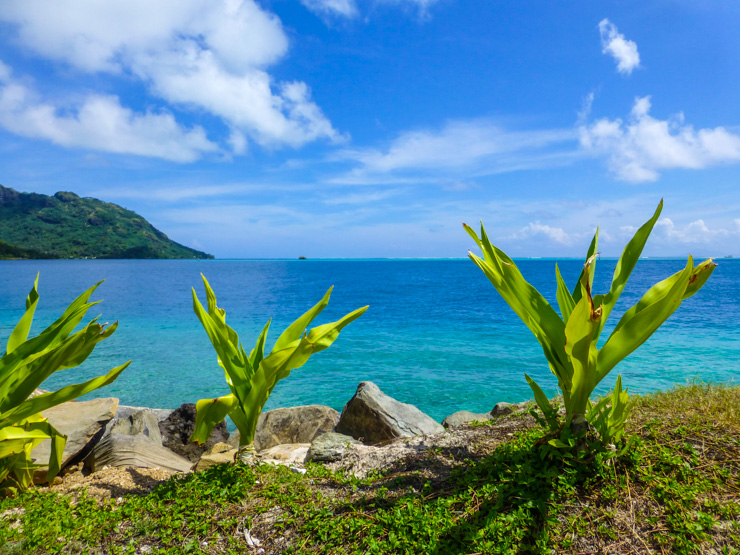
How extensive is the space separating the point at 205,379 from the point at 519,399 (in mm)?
8503

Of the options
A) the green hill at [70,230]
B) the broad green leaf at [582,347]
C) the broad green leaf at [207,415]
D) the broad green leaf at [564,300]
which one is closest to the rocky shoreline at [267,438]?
the broad green leaf at [207,415]

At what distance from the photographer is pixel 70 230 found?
122 m

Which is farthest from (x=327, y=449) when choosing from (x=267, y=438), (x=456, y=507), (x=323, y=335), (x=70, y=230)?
(x=70, y=230)

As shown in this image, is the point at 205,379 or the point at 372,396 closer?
the point at 372,396

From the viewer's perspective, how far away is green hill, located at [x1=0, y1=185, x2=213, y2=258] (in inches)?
4427

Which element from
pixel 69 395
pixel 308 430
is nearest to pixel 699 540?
pixel 69 395

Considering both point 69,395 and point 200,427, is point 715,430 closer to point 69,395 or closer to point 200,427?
point 200,427

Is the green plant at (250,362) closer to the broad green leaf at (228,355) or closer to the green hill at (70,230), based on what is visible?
the broad green leaf at (228,355)

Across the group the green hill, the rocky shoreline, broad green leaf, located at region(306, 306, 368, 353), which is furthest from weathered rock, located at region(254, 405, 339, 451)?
the green hill

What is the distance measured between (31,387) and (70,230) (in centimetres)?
14920

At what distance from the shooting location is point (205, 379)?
1148 centimetres

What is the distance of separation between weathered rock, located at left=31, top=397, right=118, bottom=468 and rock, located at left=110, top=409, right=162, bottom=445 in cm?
99

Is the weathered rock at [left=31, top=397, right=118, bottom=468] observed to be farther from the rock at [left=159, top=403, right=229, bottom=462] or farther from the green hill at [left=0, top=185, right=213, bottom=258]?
the green hill at [left=0, top=185, right=213, bottom=258]

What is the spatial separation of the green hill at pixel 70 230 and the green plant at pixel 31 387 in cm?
12892
